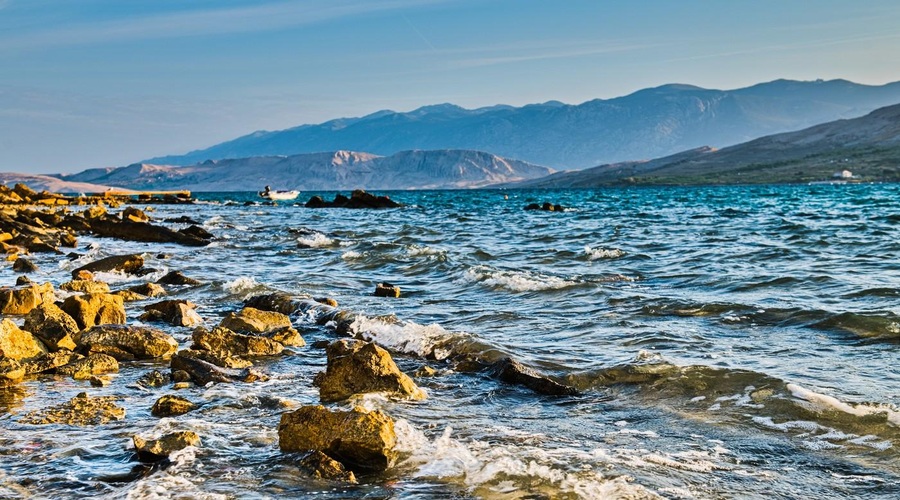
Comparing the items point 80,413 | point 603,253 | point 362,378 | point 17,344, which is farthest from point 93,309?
point 603,253

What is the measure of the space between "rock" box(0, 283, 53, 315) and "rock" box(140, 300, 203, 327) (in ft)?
5.90

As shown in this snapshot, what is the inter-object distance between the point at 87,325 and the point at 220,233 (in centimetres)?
3085

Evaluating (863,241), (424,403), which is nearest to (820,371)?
(424,403)

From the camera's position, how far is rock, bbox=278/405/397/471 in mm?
7418

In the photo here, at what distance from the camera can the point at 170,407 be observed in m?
9.08

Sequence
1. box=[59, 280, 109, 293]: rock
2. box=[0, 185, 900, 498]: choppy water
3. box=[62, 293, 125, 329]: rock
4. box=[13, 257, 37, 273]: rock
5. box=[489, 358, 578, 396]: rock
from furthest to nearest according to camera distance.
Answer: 1. box=[13, 257, 37, 273]: rock
2. box=[59, 280, 109, 293]: rock
3. box=[62, 293, 125, 329]: rock
4. box=[489, 358, 578, 396]: rock
5. box=[0, 185, 900, 498]: choppy water

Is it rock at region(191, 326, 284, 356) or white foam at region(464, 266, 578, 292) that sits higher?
rock at region(191, 326, 284, 356)

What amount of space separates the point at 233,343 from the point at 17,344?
2979 millimetres

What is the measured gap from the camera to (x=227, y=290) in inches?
802

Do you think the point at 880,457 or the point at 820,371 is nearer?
the point at 880,457

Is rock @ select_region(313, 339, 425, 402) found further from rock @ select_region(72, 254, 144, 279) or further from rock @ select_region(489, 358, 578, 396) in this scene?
rock @ select_region(72, 254, 144, 279)

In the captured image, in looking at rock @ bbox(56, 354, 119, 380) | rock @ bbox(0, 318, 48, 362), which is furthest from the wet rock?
rock @ bbox(0, 318, 48, 362)

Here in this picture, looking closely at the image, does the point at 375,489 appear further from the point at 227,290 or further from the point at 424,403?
the point at 227,290

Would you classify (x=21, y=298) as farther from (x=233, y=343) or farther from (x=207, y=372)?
(x=207, y=372)
